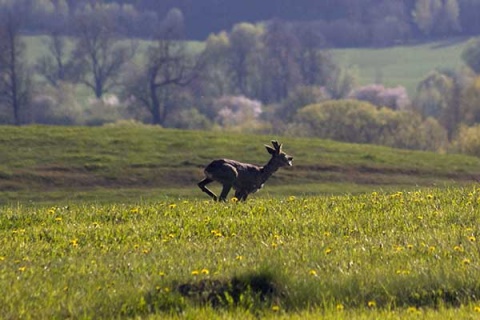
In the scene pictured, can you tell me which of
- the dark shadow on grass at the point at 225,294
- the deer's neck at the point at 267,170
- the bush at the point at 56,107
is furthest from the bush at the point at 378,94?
the dark shadow on grass at the point at 225,294

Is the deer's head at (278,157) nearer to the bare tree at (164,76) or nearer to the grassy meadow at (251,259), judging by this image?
the grassy meadow at (251,259)

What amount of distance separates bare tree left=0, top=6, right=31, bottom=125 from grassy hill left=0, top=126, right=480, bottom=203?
65.6 m

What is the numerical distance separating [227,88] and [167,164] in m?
112

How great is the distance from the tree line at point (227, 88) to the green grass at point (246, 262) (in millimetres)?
65366

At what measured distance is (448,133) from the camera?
359ft

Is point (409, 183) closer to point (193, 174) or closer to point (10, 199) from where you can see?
point (193, 174)

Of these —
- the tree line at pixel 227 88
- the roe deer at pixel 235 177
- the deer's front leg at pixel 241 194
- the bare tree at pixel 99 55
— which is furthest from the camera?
the bare tree at pixel 99 55

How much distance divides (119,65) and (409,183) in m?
115

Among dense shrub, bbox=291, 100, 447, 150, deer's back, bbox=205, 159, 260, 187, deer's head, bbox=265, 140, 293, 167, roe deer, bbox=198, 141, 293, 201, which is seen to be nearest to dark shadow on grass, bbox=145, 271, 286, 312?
roe deer, bbox=198, 141, 293, 201

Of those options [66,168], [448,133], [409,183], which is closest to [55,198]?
[66,168]

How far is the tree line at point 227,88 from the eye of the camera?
322ft

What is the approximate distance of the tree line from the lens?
322 feet

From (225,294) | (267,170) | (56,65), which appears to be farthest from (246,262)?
(56,65)

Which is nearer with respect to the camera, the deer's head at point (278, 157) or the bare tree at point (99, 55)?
the deer's head at point (278, 157)
